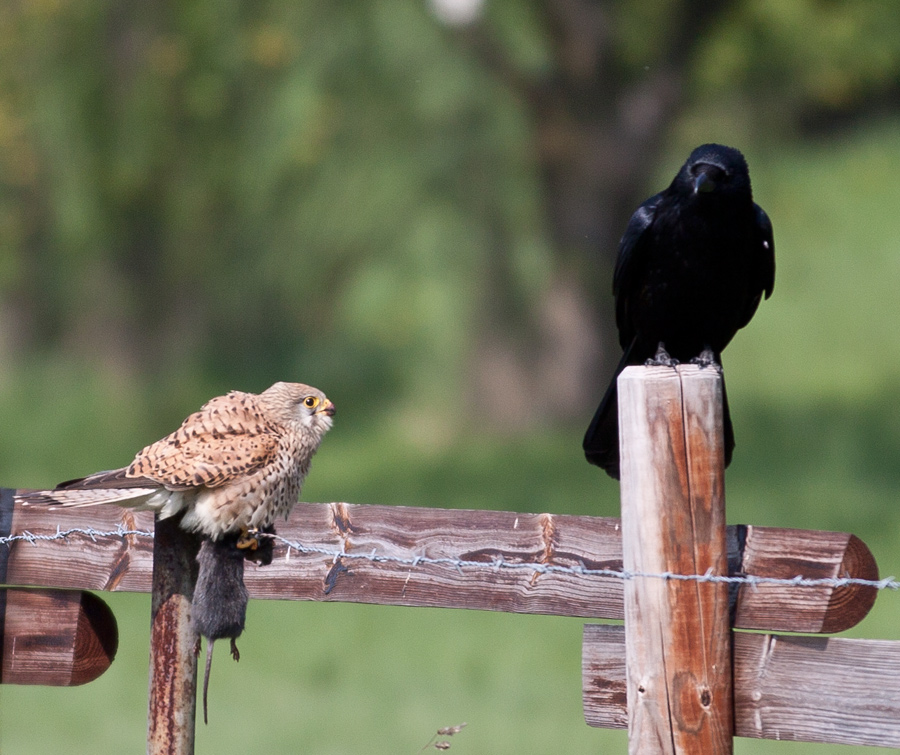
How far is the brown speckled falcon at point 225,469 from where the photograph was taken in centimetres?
230

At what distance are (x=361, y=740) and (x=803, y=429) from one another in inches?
355

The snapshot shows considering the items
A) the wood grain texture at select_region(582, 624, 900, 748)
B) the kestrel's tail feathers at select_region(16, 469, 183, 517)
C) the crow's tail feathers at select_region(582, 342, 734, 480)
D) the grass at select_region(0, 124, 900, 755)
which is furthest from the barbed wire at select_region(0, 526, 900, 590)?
the grass at select_region(0, 124, 900, 755)

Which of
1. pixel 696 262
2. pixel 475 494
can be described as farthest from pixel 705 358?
pixel 475 494

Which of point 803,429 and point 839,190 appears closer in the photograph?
point 803,429

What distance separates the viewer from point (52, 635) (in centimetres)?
275

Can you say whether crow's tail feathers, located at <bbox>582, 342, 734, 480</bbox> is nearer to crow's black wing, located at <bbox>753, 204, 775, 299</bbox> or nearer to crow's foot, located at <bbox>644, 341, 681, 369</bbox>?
crow's foot, located at <bbox>644, 341, 681, 369</bbox>

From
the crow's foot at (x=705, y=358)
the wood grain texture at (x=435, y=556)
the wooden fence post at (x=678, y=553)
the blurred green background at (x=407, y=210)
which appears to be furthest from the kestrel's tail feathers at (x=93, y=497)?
the blurred green background at (x=407, y=210)

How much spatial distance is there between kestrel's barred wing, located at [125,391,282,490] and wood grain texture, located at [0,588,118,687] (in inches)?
22.0

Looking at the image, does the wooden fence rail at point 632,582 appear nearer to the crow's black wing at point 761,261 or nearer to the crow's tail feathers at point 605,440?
the crow's tail feathers at point 605,440

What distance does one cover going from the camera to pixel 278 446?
8.29 ft

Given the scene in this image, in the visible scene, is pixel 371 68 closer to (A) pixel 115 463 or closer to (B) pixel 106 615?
(A) pixel 115 463

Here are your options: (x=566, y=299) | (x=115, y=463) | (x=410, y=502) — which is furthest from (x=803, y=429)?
(x=115, y=463)

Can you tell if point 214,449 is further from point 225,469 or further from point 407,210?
point 407,210

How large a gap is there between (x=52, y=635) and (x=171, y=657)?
62 cm
